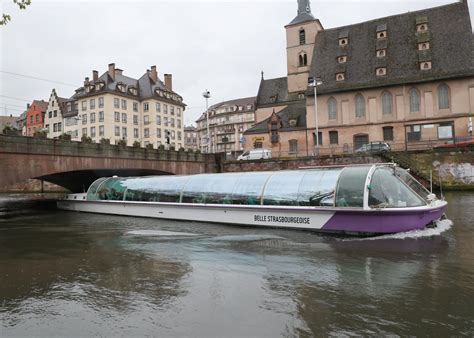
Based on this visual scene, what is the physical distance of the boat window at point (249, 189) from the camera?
16922 millimetres

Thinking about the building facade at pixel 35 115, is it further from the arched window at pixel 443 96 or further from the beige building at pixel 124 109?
the arched window at pixel 443 96

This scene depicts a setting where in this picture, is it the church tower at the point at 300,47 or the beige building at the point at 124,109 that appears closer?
the church tower at the point at 300,47

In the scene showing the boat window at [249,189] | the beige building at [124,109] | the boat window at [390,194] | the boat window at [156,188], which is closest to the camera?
the boat window at [390,194]

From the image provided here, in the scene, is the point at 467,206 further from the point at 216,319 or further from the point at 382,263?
the point at 216,319

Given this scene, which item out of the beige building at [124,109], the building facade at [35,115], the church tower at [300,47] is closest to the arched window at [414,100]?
the church tower at [300,47]

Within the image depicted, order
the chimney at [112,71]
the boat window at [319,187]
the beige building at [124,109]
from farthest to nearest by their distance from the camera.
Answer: the chimney at [112,71]
the beige building at [124,109]
the boat window at [319,187]

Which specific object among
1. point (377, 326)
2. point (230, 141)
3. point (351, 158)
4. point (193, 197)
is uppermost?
point (230, 141)

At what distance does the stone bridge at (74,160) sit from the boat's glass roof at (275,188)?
4.98 meters

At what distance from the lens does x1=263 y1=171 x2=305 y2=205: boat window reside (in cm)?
1564

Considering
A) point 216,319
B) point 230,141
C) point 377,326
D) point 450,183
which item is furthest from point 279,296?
point 230,141

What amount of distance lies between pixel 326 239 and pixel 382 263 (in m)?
3.73

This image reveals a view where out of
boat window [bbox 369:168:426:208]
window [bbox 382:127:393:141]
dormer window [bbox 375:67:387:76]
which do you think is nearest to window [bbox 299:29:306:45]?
dormer window [bbox 375:67:387:76]

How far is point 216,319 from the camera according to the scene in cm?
661

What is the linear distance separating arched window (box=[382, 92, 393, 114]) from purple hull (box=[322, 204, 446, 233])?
41220 millimetres
